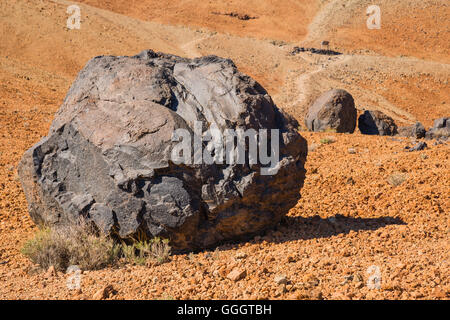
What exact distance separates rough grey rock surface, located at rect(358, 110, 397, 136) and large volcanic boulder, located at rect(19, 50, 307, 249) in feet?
42.7

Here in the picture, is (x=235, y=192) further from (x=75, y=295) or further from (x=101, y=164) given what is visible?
(x=75, y=295)

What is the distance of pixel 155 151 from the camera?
5.08 metres

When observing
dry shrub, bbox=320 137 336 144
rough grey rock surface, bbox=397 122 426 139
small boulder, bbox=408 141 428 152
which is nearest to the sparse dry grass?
small boulder, bbox=408 141 428 152

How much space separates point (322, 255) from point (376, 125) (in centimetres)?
1416

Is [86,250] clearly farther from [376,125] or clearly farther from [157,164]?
[376,125]

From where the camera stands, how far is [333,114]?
56.8 feet

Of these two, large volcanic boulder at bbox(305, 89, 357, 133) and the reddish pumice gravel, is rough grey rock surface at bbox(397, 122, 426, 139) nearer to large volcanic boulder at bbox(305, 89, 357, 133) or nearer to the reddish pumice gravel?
large volcanic boulder at bbox(305, 89, 357, 133)

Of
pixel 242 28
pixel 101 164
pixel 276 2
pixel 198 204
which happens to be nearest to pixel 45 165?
pixel 101 164

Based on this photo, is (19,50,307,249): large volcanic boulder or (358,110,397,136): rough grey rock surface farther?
(358,110,397,136): rough grey rock surface

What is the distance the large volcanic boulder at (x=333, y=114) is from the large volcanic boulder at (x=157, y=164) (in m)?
11.8

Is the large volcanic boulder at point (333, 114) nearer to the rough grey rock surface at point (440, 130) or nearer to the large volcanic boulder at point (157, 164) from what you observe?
the rough grey rock surface at point (440, 130)

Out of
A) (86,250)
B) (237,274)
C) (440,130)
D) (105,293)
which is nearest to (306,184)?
(237,274)

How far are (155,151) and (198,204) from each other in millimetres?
800

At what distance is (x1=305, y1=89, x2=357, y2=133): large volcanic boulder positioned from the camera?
1730cm
